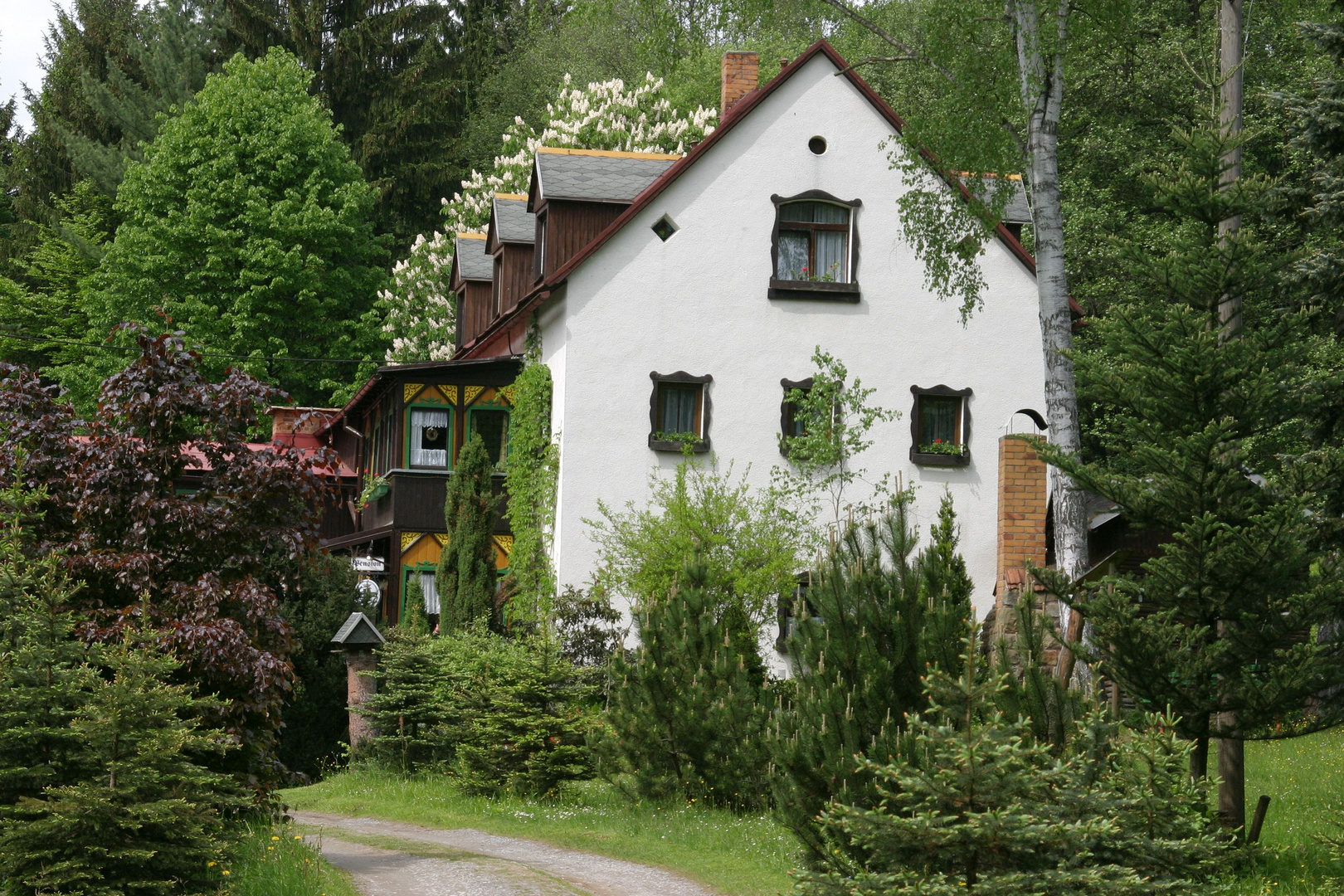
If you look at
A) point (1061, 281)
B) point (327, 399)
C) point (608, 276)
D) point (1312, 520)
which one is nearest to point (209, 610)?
point (1312, 520)

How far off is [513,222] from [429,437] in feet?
15.4

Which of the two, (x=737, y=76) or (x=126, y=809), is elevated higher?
(x=737, y=76)

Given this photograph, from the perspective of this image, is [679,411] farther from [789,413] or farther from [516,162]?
[516,162]

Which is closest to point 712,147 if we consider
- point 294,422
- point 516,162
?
point 516,162

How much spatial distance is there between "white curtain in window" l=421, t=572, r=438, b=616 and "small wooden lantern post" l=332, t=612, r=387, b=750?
425 inches

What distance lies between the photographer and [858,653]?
399 inches

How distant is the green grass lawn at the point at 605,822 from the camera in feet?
39.5

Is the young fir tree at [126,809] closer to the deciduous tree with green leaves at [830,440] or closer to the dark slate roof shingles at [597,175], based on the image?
the deciduous tree with green leaves at [830,440]

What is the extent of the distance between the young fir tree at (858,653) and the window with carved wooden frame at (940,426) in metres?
15.1

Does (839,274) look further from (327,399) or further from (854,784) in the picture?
(327,399)

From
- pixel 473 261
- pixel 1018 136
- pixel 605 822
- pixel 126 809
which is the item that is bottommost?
pixel 605 822

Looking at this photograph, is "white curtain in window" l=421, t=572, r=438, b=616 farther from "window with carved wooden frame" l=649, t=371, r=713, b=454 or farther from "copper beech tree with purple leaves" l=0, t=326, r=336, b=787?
"copper beech tree with purple leaves" l=0, t=326, r=336, b=787

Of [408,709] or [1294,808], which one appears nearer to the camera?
[1294,808]

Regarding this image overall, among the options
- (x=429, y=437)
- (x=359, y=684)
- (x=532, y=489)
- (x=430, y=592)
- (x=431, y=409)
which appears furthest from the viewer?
(x=430, y=592)
